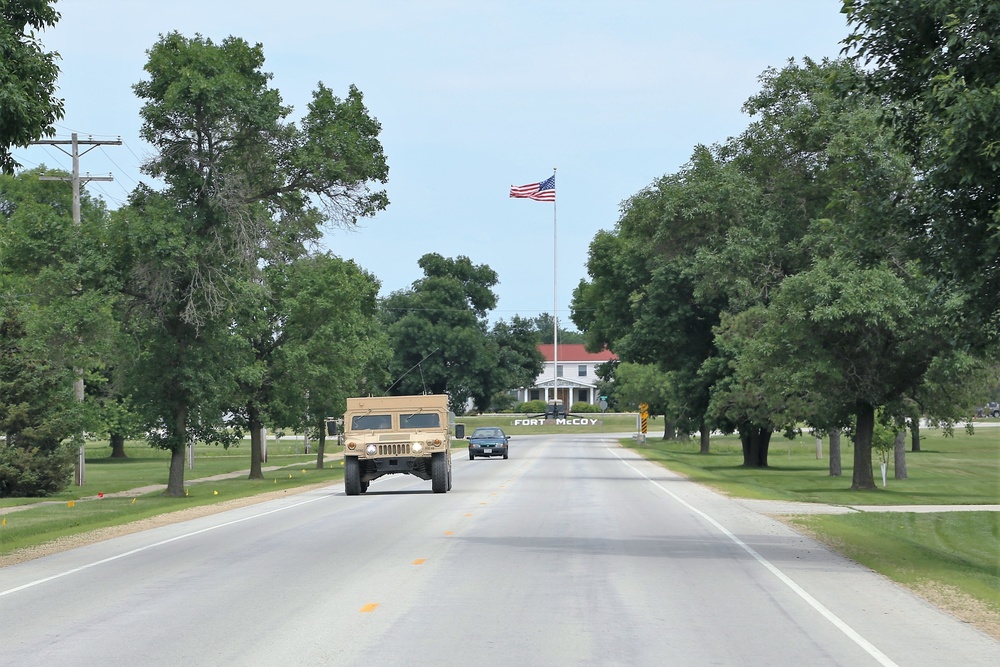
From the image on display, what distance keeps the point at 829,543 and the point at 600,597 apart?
7.96 meters

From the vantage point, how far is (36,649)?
1006 centimetres

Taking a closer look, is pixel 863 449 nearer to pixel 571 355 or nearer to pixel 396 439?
pixel 396 439

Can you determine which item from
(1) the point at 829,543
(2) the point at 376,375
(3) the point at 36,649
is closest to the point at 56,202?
(2) the point at 376,375

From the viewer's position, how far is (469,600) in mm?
12625

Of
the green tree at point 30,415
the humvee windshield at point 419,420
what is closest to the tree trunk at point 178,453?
the green tree at point 30,415

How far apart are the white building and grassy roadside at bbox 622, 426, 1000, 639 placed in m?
96.8

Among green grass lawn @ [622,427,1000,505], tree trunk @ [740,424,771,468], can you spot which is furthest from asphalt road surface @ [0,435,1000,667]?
tree trunk @ [740,424,771,468]

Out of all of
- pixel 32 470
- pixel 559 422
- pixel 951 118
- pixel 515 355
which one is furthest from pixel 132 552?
pixel 515 355

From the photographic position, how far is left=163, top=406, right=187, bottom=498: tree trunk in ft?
122

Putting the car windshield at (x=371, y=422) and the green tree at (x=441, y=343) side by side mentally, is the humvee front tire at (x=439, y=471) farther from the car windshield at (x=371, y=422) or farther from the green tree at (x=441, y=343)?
the green tree at (x=441, y=343)

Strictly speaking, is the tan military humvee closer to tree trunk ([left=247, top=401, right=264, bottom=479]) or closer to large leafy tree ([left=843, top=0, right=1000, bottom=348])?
tree trunk ([left=247, top=401, right=264, bottom=479])

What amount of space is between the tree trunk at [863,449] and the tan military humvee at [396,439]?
12050mm

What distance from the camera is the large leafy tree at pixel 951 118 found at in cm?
1452

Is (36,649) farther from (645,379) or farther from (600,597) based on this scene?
(645,379)
